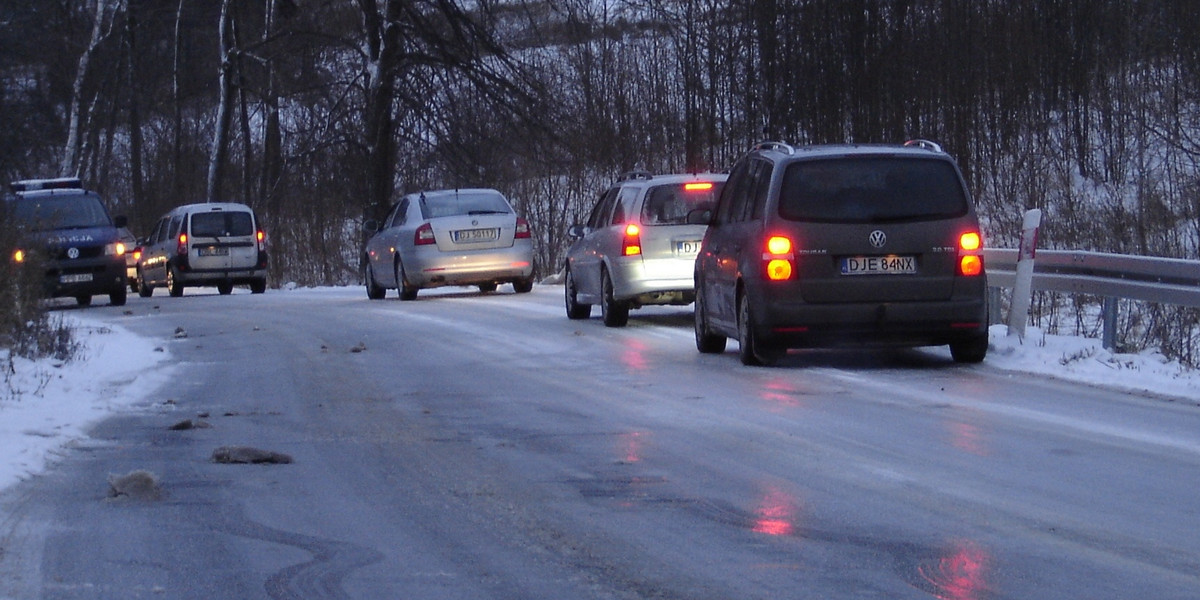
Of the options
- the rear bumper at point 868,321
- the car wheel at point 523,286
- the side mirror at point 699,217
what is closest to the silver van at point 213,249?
the car wheel at point 523,286

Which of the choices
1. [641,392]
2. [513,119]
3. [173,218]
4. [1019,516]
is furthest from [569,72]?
[1019,516]

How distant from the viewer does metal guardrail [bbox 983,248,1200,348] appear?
12.1 meters

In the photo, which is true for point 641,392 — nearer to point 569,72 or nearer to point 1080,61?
point 1080,61

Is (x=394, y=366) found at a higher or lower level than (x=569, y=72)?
lower

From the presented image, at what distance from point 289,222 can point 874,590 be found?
39.7 metres

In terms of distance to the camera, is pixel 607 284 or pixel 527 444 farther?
pixel 607 284

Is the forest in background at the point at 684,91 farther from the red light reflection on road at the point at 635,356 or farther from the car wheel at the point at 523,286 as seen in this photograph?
the red light reflection on road at the point at 635,356

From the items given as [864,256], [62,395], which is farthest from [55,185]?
[864,256]

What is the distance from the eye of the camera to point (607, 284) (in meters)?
17.4

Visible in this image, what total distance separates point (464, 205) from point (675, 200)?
8.76 m

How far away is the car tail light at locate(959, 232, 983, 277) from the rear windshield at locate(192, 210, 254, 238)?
22775 mm

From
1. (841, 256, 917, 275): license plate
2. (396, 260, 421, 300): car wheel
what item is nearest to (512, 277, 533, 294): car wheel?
(396, 260, 421, 300): car wheel

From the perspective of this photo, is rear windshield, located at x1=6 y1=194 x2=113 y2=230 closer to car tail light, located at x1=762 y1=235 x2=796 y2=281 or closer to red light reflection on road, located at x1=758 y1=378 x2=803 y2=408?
car tail light, located at x1=762 y1=235 x2=796 y2=281

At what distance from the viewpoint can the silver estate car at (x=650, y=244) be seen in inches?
660
